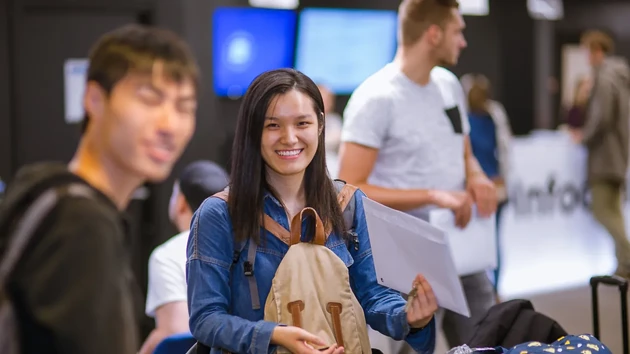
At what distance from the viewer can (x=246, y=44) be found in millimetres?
7188

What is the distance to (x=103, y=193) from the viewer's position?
4.33ft

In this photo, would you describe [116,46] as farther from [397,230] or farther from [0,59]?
[0,59]

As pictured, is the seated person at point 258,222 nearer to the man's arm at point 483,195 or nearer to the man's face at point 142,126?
Result: the man's face at point 142,126

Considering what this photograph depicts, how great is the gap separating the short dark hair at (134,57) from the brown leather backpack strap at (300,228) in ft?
2.40

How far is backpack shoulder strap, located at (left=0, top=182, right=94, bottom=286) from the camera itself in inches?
50.4

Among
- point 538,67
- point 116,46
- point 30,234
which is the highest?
point 116,46

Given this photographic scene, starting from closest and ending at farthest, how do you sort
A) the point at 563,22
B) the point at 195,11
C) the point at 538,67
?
1. the point at 195,11
2. the point at 538,67
3. the point at 563,22

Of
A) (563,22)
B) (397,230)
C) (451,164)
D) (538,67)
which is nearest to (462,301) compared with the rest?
(397,230)

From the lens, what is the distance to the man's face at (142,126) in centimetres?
132

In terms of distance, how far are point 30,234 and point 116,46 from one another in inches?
11.9

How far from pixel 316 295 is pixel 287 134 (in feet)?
1.19

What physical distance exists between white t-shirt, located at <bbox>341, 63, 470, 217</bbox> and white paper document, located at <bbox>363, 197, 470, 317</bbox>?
0.79 m

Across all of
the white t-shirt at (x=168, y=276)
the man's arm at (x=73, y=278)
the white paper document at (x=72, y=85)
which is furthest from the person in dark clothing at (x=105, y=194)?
the white paper document at (x=72, y=85)

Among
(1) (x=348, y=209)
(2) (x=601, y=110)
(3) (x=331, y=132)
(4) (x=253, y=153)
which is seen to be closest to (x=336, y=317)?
(1) (x=348, y=209)
